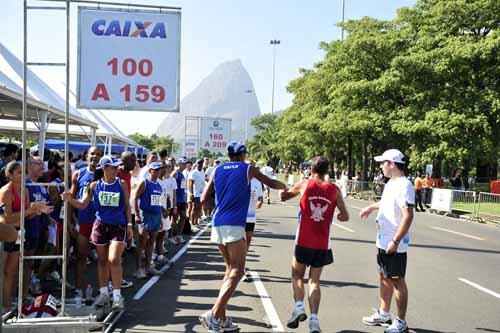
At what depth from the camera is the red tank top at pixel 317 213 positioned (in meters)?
5.56

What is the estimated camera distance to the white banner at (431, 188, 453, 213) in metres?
23.2

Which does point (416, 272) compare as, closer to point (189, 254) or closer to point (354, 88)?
point (189, 254)

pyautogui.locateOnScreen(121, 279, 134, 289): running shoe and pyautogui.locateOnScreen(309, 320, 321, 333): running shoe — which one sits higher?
pyautogui.locateOnScreen(309, 320, 321, 333): running shoe

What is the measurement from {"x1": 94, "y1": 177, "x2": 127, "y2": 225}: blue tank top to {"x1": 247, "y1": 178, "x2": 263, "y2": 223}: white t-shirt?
1948 millimetres

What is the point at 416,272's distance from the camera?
912cm

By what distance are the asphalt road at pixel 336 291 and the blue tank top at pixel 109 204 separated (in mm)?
1130

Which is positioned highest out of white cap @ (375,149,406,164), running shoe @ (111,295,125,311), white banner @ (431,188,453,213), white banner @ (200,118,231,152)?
white banner @ (200,118,231,152)

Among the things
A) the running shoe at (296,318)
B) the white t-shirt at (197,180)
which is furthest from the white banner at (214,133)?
the running shoe at (296,318)

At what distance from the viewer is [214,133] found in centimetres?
4159

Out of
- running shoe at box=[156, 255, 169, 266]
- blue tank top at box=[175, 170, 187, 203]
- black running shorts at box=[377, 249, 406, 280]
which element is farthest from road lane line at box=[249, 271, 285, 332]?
blue tank top at box=[175, 170, 187, 203]

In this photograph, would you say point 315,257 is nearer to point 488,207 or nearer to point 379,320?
point 379,320

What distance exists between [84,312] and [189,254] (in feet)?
15.8

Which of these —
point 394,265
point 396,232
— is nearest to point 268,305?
point 394,265

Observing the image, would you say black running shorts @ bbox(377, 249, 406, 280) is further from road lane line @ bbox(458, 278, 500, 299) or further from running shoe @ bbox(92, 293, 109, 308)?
running shoe @ bbox(92, 293, 109, 308)
